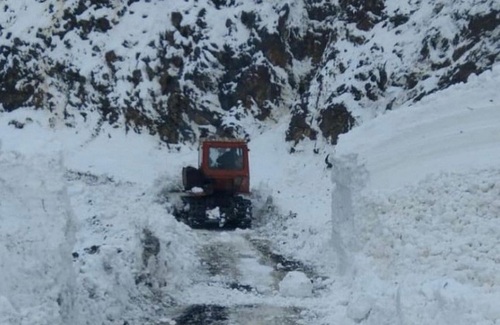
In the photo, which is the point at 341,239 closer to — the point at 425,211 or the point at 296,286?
the point at 296,286

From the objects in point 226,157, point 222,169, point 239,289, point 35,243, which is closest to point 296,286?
point 239,289

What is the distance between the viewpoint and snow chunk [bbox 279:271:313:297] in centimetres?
1126

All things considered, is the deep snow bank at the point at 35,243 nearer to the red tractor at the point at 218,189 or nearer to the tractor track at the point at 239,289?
the tractor track at the point at 239,289

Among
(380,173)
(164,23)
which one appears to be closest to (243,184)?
(380,173)

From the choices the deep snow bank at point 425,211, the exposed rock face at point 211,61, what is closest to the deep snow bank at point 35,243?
the deep snow bank at point 425,211

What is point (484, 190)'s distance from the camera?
10.8m

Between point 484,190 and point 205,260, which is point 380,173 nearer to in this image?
point 484,190

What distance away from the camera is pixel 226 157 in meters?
19.5

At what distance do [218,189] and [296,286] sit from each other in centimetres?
796

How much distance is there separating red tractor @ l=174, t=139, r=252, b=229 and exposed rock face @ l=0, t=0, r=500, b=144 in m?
5.41

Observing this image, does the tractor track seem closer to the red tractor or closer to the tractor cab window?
the red tractor

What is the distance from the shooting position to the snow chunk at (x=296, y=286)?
443 inches

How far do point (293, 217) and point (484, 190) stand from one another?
7.46 metres

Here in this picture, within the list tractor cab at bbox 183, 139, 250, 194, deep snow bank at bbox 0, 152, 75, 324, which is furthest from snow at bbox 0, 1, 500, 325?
tractor cab at bbox 183, 139, 250, 194
